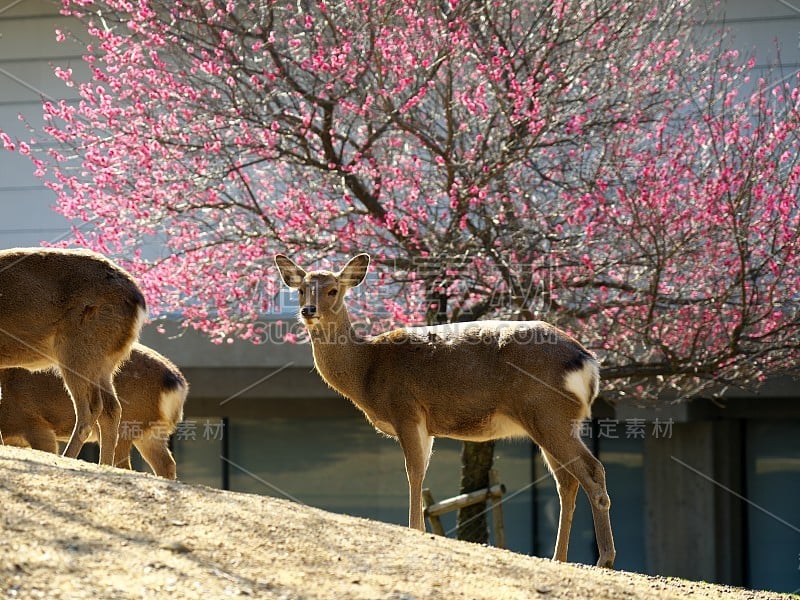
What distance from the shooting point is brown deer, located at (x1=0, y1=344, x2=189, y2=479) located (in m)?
10.9

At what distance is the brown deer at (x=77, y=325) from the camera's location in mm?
8820

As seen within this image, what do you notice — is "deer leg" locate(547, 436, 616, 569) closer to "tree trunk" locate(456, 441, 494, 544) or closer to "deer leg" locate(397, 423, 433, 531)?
"deer leg" locate(397, 423, 433, 531)

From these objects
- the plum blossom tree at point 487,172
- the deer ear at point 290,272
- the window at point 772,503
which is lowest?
the window at point 772,503

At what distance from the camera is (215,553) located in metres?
5.36

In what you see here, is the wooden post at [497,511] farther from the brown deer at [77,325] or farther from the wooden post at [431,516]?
the brown deer at [77,325]

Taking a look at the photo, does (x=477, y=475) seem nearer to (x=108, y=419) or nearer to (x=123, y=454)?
(x=123, y=454)

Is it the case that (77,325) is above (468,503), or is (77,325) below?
above

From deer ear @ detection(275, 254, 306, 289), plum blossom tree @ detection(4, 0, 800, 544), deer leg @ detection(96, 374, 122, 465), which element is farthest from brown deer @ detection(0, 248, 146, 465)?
plum blossom tree @ detection(4, 0, 800, 544)

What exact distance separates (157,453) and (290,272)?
2.19 metres

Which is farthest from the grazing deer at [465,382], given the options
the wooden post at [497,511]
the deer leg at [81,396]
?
the wooden post at [497,511]

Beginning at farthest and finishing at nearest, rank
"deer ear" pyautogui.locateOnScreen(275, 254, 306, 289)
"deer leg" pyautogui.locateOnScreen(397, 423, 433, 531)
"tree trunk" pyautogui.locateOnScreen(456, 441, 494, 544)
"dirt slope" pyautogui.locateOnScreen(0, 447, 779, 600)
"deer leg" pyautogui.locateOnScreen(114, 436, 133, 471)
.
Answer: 1. "tree trunk" pyautogui.locateOnScreen(456, 441, 494, 544)
2. "deer leg" pyautogui.locateOnScreen(114, 436, 133, 471)
3. "deer ear" pyautogui.locateOnScreen(275, 254, 306, 289)
4. "deer leg" pyautogui.locateOnScreen(397, 423, 433, 531)
5. "dirt slope" pyautogui.locateOnScreen(0, 447, 779, 600)

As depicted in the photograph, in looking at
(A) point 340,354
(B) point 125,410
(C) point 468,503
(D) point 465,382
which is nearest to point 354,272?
(A) point 340,354

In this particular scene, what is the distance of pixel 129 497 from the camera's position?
6074 millimetres

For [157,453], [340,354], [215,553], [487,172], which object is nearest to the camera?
[215,553]
